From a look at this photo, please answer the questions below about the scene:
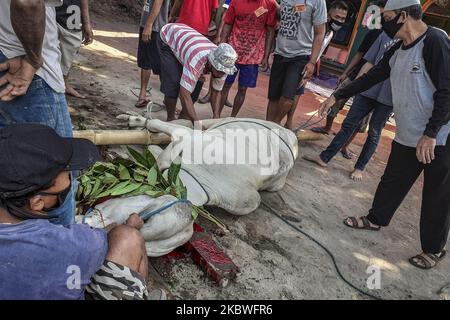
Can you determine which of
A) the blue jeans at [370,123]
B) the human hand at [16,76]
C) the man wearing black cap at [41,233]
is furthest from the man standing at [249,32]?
the man wearing black cap at [41,233]

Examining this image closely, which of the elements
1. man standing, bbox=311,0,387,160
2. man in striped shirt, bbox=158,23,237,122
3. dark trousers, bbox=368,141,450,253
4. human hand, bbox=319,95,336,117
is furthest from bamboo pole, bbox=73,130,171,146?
man standing, bbox=311,0,387,160

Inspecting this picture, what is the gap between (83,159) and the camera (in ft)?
5.45

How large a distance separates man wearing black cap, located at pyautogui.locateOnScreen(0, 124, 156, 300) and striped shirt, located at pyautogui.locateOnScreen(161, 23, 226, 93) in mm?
2374

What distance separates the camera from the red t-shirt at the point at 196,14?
15.0 ft

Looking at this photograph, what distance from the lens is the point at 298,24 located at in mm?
4438

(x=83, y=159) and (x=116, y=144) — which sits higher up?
(x=83, y=159)

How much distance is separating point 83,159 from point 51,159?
25cm

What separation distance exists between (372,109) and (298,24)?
134 cm

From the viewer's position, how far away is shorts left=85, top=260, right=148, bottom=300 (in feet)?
5.38

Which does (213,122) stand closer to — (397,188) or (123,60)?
(397,188)

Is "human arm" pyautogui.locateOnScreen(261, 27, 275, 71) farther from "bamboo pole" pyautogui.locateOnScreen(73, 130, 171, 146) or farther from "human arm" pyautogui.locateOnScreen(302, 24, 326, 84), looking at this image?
"bamboo pole" pyautogui.locateOnScreen(73, 130, 171, 146)

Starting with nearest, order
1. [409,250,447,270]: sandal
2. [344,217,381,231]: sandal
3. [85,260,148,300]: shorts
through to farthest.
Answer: [85,260,148,300]: shorts → [409,250,447,270]: sandal → [344,217,381,231]: sandal

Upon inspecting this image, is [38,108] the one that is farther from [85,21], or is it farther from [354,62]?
[354,62]
